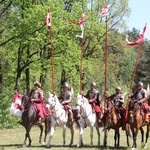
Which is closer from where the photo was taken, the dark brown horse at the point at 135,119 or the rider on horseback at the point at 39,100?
the dark brown horse at the point at 135,119

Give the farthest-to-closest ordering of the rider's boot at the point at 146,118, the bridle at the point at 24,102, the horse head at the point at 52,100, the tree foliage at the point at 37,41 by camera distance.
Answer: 1. the tree foliage at the point at 37,41
2. the bridle at the point at 24,102
3. the rider's boot at the point at 146,118
4. the horse head at the point at 52,100

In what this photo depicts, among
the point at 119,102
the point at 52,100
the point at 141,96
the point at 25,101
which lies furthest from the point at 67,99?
the point at 141,96

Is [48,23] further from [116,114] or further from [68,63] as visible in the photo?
[68,63]

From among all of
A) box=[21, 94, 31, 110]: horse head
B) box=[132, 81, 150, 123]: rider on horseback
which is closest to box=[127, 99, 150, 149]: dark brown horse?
box=[132, 81, 150, 123]: rider on horseback

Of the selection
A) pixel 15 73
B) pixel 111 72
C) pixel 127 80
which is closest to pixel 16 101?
pixel 15 73

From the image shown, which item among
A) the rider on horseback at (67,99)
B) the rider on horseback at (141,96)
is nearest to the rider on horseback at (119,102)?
the rider on horseback at (141,96)

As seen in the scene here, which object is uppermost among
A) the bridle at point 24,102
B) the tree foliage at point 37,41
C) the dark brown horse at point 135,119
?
the tree foliage at point 37,41

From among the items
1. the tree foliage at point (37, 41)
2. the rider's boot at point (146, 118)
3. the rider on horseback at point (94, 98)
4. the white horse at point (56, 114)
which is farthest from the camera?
the tree foliage at point (37, 41)

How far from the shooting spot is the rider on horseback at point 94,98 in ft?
61.5

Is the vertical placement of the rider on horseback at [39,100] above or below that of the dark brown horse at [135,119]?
above

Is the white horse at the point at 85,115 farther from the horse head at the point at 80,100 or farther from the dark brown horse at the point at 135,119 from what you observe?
the dark brown horse at the point at 135,119

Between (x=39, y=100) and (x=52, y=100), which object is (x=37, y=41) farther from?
(x=52, y=100)

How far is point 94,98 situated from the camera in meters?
18.8

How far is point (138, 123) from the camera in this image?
16.8 m
